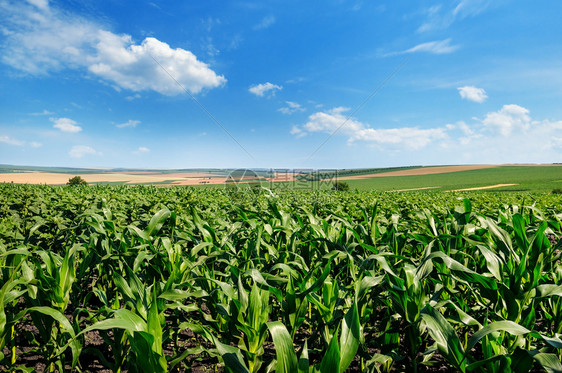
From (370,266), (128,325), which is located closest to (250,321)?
(128,325)

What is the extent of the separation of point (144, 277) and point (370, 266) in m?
2.09

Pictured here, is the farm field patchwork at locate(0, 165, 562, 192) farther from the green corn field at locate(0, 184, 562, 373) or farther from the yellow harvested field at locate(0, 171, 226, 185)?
the green corn field at locate(0, 184, 562, 373)

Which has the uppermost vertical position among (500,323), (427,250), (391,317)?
(427,250)

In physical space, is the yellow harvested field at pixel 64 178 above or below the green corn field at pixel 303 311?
above

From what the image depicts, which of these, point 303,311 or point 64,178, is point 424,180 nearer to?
point 303,311

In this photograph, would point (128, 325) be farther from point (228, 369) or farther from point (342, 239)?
point (342, 239)

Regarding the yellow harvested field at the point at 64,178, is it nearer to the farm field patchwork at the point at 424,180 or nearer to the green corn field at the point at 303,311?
the farm field patchwork at the point at 424,180

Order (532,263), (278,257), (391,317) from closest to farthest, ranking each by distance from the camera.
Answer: (391,317), (532,263), (278,257)

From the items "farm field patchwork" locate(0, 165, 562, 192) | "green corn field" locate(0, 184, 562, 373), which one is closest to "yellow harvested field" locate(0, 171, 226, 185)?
"farm field patchwork" locate(0, 165, 562, 192)

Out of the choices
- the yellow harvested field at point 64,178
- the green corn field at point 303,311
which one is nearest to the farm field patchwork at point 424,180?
the yellow harvested field at point 64,178

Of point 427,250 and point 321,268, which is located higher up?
point 427,250

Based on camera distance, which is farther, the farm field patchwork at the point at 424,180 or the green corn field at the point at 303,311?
the farm field patchwork at the point at 424,180

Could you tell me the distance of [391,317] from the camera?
1.98 m

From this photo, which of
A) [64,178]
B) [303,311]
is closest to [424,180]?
[303,311]
